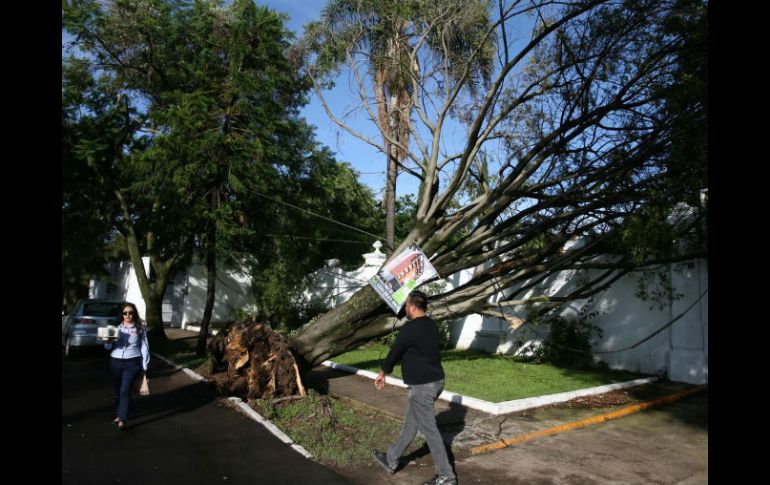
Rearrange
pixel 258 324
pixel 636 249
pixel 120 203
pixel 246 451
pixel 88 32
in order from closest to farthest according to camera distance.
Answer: pixel 246 451 < pixel 636 249 < pixel 258 324 < pixel 88 32 < pixel 120 203

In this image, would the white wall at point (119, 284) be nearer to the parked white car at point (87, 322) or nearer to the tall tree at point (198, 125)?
the tall tree at point (198, 125)

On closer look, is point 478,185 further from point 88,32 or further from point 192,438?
point 88,32

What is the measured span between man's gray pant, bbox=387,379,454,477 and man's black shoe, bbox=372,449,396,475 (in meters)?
0.06

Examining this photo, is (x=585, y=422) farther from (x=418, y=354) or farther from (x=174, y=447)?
(x=174, y=447)

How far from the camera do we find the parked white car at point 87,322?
14.6 m

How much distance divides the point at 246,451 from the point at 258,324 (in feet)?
11.1

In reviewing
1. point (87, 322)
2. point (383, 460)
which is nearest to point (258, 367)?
point (383, 460)

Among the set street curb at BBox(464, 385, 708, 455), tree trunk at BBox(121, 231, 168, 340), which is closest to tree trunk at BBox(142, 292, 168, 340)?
tree trunk at BBox(121, 231, 168, 340)

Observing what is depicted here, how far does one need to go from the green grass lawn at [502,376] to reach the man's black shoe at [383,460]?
10.6 feet

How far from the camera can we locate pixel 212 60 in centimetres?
1401

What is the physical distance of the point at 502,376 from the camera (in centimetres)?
1125

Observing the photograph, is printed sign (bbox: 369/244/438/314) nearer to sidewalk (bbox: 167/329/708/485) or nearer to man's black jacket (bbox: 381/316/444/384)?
sidewalk (bbox: 167/329/708/485)

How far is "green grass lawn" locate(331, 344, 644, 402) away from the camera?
9.74 meters

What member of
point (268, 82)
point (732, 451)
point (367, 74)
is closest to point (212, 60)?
point (268, 82)
